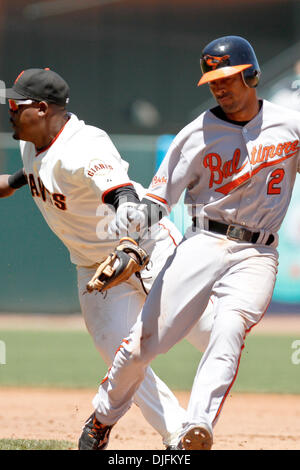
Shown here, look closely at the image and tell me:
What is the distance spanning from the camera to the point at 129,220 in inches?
143

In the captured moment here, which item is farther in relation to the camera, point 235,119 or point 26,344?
point 26,344

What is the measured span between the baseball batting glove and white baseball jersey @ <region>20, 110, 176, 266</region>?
0.21 m

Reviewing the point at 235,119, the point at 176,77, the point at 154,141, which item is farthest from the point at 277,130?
the point at 176,77

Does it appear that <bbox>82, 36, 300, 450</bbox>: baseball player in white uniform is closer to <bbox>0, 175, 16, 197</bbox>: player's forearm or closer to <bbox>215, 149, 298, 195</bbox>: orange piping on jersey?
<bbox>215, 149, 298, 195</bbox>: orange piping on jersey

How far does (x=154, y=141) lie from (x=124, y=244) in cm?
877

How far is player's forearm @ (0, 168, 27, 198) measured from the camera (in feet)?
16.0

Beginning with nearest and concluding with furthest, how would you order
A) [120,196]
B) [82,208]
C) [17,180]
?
[120,196] → [82,208] → [17,180]

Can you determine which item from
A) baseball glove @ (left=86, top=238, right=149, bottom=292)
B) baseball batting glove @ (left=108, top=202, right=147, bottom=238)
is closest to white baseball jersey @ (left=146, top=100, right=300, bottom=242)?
baseball batting glove @ (left=108, top=202, right=147, bottom=238)

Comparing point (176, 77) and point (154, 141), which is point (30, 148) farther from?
point (176, 77)

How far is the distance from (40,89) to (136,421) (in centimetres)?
286

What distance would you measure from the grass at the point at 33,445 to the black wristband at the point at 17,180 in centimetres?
153

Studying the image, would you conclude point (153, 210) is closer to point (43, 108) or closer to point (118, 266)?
point (118, 266)

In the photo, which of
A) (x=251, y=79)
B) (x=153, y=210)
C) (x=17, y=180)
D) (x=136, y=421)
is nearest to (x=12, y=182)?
(x=17, y=180)

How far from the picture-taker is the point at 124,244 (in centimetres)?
366
